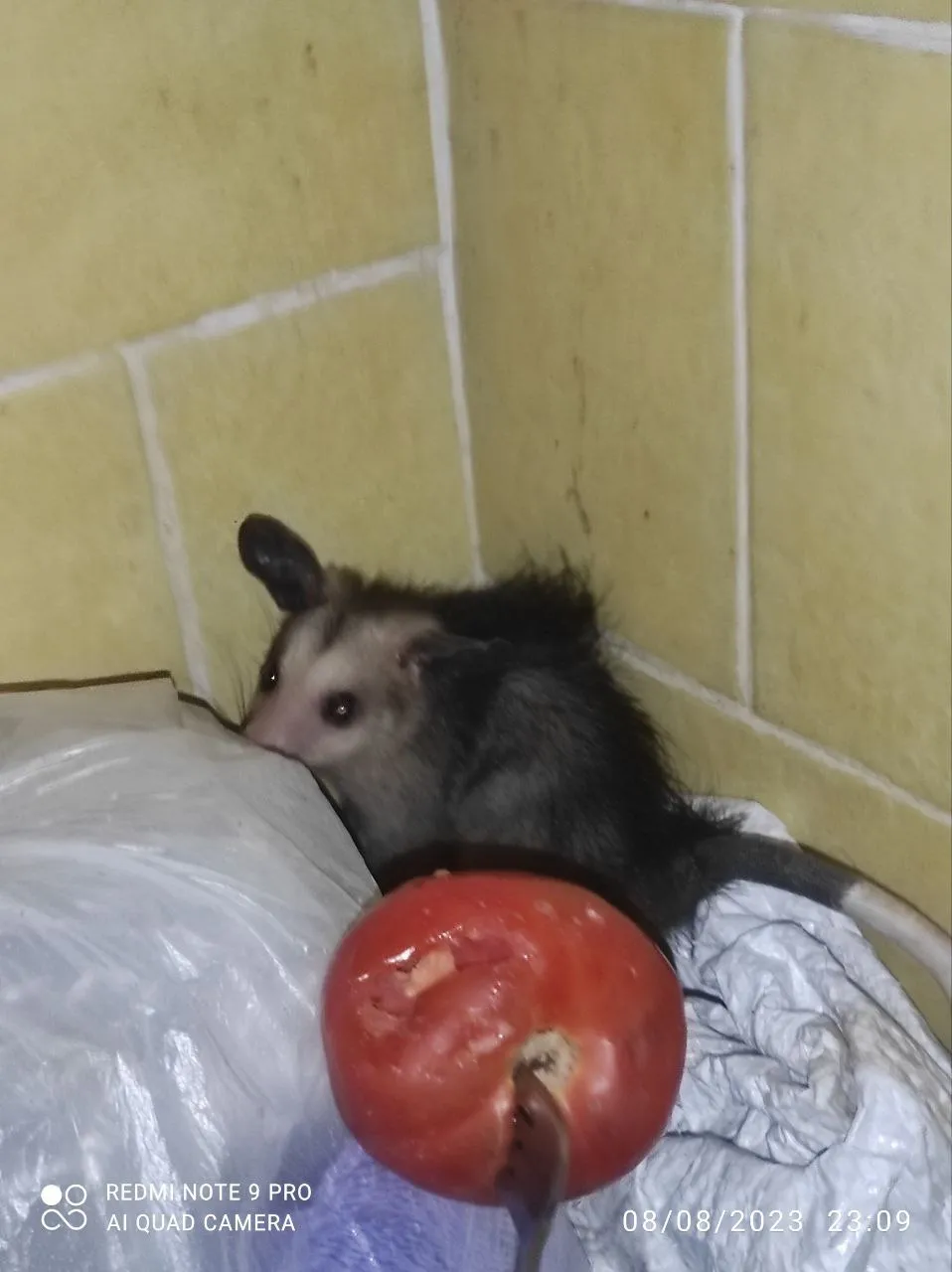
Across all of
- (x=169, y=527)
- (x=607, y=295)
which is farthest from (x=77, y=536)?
(x=607, y=295)

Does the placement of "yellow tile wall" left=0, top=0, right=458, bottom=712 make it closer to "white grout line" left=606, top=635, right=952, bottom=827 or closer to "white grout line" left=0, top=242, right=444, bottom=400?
"white grout line" left=0, top=242, right=444, bottom=400

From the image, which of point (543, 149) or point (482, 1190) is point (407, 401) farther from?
Answer: point (482, 1190)

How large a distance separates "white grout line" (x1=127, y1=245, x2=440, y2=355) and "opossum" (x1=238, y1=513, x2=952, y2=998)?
14 centimetres

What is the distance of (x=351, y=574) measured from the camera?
3.51 ft

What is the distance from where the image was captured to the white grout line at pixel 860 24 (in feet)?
2.12

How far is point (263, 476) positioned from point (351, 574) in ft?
0.44

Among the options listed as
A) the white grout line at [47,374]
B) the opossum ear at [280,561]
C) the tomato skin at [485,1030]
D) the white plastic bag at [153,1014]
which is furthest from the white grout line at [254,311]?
the tomato skin at [485,1030]

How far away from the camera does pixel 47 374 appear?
844 mm

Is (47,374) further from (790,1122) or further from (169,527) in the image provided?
(790,1122)

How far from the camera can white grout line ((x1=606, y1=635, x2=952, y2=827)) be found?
859 mm

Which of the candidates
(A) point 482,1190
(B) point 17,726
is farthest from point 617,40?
(A) point 482,1190

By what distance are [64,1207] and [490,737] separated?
1.53 feet

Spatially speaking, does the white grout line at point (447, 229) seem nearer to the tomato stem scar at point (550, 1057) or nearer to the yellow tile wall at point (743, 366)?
the yellow tile wall at point (743, 366)

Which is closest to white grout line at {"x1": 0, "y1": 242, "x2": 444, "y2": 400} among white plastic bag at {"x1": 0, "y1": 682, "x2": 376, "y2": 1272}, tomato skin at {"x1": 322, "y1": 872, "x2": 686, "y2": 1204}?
white plastic bag at {"x1": 0, "y1": 682, "x2": 376, "y2": 1272}
